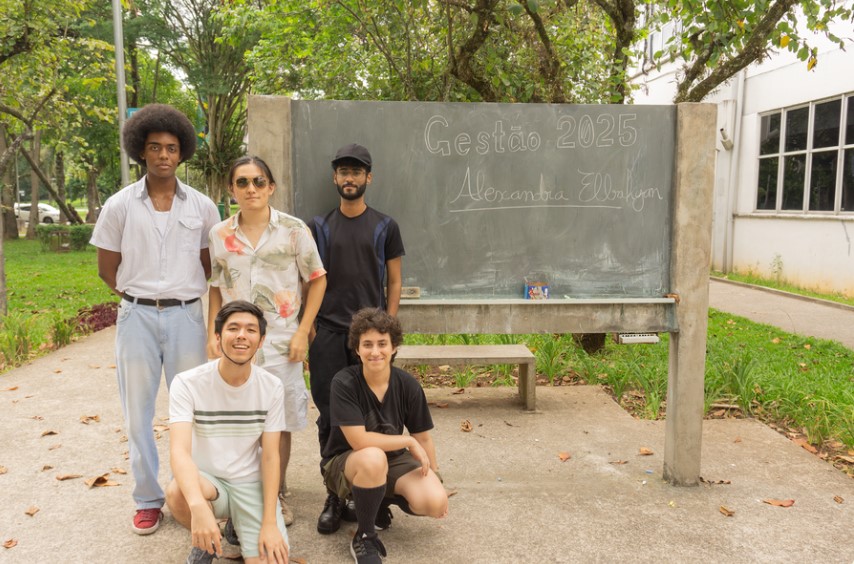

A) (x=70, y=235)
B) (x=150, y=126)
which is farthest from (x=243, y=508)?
(x=70, y=235)

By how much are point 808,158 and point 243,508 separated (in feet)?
46.1

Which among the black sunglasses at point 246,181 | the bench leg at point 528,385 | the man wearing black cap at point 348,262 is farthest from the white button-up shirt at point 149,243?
the bench leg at point 528,385

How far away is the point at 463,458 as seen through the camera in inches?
200

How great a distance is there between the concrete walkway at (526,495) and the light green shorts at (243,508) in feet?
1.27

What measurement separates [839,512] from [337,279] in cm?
318

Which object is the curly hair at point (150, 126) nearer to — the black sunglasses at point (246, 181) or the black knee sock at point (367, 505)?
the black sunglasses at point (246, 181)

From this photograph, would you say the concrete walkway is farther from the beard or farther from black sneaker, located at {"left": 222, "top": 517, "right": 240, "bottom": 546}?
the beard

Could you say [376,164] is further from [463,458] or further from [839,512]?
[839,512]

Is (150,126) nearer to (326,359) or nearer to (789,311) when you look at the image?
(326,359)

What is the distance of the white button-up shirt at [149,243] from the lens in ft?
12.3

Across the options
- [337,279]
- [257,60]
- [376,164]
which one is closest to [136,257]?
[337,279]

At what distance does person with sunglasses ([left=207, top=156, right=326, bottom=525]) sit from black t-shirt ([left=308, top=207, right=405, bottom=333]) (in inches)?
7.0

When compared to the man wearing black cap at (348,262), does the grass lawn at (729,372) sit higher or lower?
lower

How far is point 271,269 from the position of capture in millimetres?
3789
